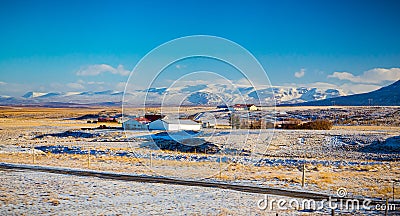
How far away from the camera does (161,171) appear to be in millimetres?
24094

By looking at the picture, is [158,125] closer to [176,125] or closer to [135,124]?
[135,124]

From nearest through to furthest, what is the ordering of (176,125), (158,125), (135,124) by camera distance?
(176,125) → (158,125) → (135,124)

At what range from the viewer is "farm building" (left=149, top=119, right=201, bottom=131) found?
53325mm

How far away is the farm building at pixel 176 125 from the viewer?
175 ft

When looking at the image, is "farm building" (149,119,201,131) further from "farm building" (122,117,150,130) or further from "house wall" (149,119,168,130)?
"farm building" (122,117,150,130)

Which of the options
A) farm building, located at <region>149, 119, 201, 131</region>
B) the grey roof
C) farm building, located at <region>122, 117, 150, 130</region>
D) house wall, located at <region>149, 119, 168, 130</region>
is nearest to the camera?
farm building, located at <region>149, 119, 201, 131</region>

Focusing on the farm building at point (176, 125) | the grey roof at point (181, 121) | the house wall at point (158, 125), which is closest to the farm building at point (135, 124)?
the house wall at point (158, 125)

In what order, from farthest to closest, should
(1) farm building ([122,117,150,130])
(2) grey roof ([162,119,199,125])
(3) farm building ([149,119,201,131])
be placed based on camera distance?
(1) farm building ([122,117,150,130]) → (2) grey roof ([162,119,199,125]) → (3) farm building ([149,119,201,131])

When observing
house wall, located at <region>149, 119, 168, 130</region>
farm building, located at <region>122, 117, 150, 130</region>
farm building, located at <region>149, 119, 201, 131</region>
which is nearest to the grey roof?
farm building, located at <region>149, 119, 201, 131</region>

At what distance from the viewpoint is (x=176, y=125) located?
183ft

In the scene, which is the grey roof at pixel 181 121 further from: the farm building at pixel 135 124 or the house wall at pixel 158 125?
the farm building at pixel 135 124

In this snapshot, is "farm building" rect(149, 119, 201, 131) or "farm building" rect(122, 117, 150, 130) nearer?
"farm building" rect(149, 119, 201, 131)

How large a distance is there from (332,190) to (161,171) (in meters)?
10.3

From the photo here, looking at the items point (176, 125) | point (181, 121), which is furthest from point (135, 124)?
point (181, 121)
